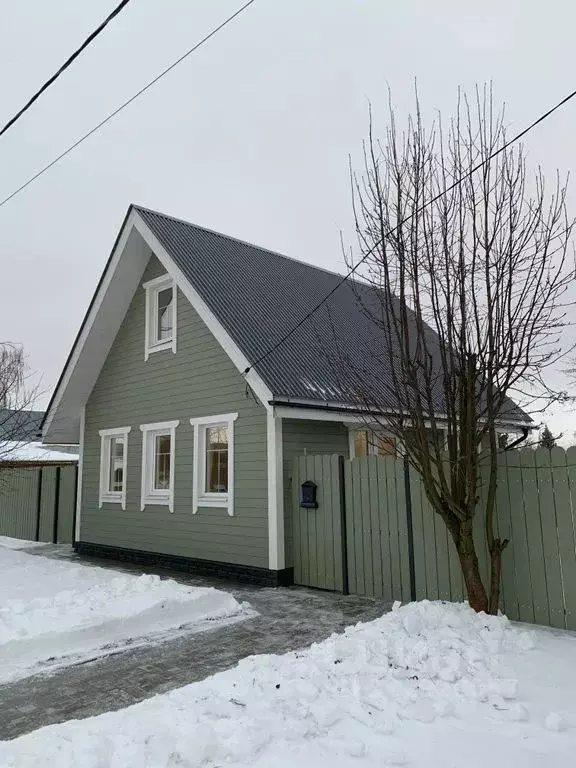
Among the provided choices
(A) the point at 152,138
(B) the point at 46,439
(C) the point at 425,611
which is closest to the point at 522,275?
(C) the point at 425,611

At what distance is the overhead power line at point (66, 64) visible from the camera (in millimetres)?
5376

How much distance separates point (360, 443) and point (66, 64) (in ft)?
25.4

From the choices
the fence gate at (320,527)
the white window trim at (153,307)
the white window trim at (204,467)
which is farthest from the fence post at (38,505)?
the fence gate at (320,527)

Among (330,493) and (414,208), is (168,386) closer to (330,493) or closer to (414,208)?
(330,493)

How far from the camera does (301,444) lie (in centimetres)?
963

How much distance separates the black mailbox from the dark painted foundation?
3.64 feet

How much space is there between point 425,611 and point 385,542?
213 cm

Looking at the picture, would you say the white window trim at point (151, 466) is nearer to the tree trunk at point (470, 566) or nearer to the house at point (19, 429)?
the house at point (19, 429)

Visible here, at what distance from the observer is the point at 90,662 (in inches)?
220

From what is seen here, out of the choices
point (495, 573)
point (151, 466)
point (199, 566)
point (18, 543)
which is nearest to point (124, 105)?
point (495, 573)

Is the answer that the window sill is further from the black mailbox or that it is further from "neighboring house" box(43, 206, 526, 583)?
the black mailbox

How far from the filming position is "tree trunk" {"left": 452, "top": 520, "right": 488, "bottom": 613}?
242 inches

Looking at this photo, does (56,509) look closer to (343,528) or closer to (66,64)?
(343,528)

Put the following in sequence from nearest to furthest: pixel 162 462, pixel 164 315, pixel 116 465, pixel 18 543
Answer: pixel 162 462
pixel 164 315
pixel 116 465
pixel 18 543
